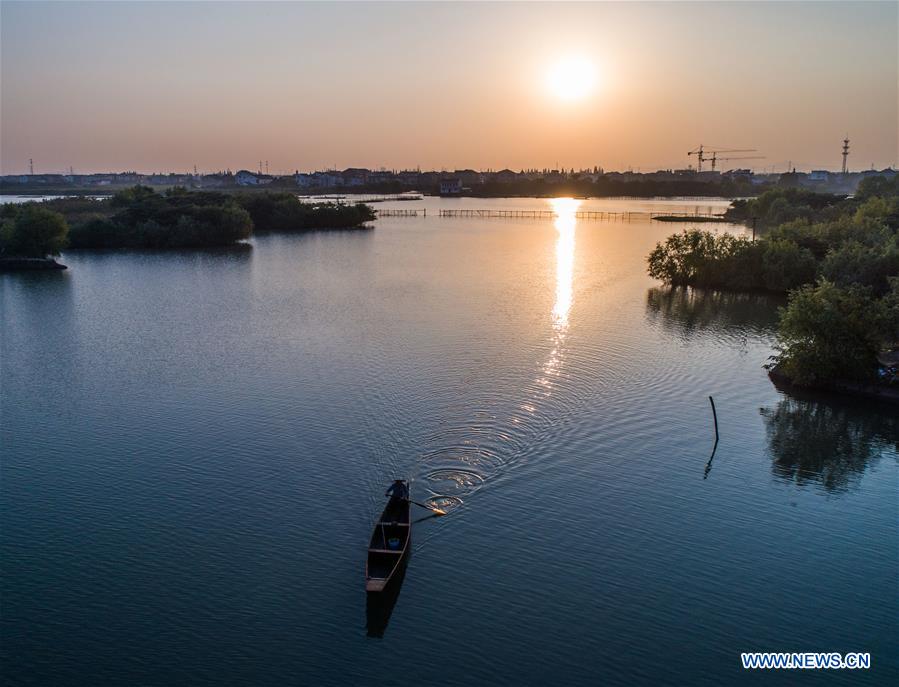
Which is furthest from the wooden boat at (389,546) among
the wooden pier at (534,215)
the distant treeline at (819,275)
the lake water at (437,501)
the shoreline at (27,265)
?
the wooden pier at (534,215)

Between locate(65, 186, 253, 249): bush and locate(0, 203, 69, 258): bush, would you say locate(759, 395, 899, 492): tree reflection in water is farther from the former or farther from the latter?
locate(65, 186, 253, 249): bush

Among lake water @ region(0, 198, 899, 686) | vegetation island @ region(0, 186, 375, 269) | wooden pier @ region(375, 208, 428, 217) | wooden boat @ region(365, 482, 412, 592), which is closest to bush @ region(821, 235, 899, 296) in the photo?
lake water @ region(0, 198, 899, 686)

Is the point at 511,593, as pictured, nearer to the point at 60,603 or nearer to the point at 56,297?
the point at 60,603

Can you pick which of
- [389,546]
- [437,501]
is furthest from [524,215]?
[389,546]

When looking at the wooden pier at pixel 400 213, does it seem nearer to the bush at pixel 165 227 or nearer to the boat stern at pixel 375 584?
the bush at pixel 165 227

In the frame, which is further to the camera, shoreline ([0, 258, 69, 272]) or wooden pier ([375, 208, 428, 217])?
wooden pier ([375, 208, 428, 217])

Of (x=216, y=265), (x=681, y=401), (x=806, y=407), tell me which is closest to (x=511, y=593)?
(x=681, y=401)
